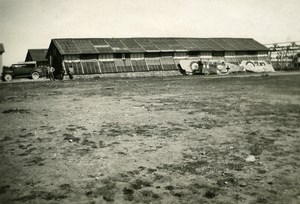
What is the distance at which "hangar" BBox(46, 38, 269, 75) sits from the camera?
114ft

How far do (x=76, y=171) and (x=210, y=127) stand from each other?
15.1 feet

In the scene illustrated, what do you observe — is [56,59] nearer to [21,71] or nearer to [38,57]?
[21,71]

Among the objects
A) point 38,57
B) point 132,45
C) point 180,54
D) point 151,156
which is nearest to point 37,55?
point 38,57

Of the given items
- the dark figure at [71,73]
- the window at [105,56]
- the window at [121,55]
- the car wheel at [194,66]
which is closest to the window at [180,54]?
the car wheel at [194,66]

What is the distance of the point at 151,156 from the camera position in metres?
6.24

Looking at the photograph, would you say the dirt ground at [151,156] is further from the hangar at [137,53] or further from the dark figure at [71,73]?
the hangar at [137,53]

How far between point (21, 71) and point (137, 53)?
14.5m

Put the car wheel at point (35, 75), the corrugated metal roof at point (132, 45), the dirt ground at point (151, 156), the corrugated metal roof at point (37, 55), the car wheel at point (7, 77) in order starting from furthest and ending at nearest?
the corrugated metal roof at point (37, 55) → the corrugated metal roof at point (132, 45) → the car wheel at point (35, 75) → the car wheel at point (7, 77) → the dirt ground at point (151, 156)

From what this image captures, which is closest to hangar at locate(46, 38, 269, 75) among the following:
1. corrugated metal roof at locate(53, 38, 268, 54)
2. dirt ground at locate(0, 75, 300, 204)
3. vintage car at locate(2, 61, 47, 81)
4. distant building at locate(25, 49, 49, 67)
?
corrugated metal roof at locate(53, 38, 268, 54)

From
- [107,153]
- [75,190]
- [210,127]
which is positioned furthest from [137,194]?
[210,127]

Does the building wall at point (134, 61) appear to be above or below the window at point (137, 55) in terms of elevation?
below

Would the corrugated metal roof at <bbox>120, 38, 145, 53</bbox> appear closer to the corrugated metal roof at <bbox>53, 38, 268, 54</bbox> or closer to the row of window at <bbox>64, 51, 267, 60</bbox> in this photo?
the corrugated metal roof at <bbox>53, 38, 268, 54</bbox>

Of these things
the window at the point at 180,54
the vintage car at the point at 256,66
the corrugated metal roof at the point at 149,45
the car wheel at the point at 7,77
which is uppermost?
the corrugated metal roof at the point at 149,45

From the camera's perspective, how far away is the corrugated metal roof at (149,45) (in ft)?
118
